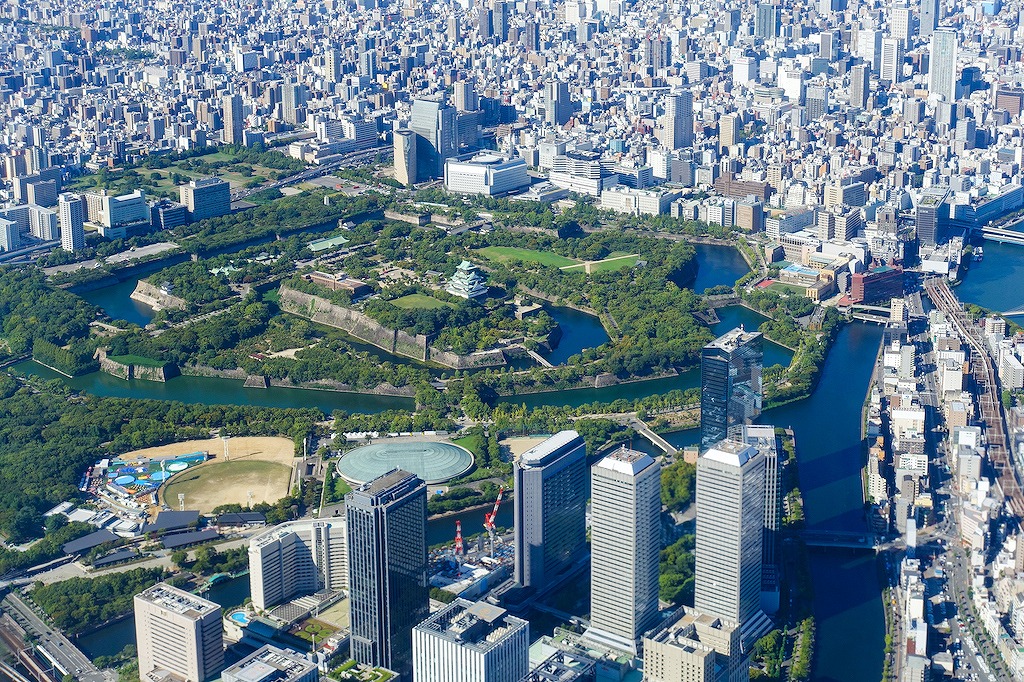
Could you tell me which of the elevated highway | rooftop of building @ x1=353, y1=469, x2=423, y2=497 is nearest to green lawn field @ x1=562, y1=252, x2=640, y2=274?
the elevated highway

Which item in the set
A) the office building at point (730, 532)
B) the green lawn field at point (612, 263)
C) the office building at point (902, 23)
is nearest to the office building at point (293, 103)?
the green lawn field at point (612, 263)

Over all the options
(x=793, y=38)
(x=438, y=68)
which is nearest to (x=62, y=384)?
(x=438, y=68)

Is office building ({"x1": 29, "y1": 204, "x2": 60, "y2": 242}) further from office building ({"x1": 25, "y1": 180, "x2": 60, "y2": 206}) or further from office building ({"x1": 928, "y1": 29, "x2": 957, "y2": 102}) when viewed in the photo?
office building ({"x1": 928, "y1": 29, "x2": 957, "y2": 102})

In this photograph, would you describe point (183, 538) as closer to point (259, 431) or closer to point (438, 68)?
point (259, 431)

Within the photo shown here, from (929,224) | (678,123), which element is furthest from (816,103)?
(929,224)

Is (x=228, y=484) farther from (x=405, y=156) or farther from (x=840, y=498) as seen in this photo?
(x=405, y=156)
